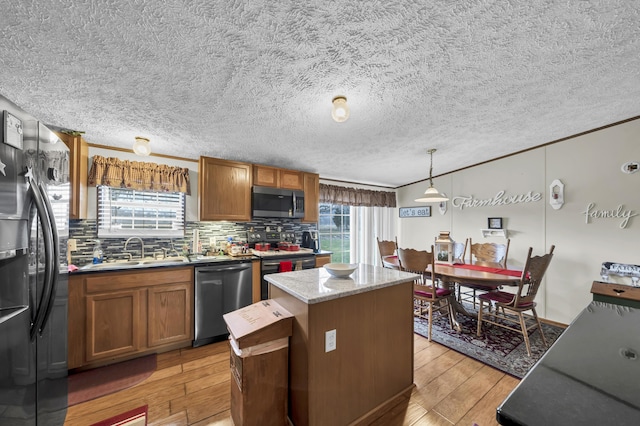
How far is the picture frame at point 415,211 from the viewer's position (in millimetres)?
Answer: 4824

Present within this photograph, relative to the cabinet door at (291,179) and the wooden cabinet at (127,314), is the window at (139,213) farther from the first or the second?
the cabinet door at (291,179)

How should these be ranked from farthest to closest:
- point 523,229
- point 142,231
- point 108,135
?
point 523,229 → point 142,231 → point 108,135

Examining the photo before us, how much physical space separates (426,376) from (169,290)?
252 centimetres

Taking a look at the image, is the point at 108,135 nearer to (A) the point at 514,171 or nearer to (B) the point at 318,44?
(B) the point at 318,44

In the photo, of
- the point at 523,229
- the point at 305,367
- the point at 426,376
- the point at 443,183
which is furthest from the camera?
the point at 443,183

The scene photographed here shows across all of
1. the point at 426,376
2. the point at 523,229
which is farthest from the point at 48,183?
the point at 523,229

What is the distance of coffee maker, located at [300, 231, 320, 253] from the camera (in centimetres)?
394

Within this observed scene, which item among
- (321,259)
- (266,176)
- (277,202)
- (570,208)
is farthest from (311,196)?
(570,208)

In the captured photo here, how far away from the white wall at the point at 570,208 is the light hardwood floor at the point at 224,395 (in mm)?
2035

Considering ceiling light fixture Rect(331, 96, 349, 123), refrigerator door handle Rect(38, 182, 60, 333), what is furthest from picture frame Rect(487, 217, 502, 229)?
refrigerator door handle Rect(38, 182, 60, 333)

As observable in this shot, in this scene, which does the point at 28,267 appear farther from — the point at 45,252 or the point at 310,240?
the point at 310,240

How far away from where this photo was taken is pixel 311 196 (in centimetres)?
390

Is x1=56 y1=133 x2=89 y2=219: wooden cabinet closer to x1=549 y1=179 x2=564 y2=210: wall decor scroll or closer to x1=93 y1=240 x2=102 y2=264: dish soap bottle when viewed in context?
x1=93 y1=240 x2=102 y2=264: dish soap bottle

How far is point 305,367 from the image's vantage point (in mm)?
1410
